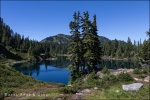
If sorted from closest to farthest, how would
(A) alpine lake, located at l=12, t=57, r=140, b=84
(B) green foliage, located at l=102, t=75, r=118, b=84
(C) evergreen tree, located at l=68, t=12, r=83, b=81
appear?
(B) green foliage, located at l=102, t=75, r=118, b=84 → (C) evergreen tree, located at l=68, t=12, r=83, b=81 → (A) alpine lake, located at l=12, t=57, r=140, b=84

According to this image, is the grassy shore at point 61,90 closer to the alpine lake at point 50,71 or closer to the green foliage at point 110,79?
the green foliage at point 110,79

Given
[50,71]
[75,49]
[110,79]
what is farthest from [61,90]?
[50,71]

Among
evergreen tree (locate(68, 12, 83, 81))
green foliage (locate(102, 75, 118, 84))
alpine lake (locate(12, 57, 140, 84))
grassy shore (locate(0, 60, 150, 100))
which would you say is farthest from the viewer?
alpine lake (locate(12, 57, 140, 84))

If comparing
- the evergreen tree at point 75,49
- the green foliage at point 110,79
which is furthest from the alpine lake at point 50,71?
the green foliage at point 110,79

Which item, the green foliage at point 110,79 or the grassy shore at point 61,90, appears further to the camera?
the green foliage at point 110,79

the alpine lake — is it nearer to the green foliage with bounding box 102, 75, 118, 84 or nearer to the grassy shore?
the green foliage with bounding box 102, 75, 118, 84

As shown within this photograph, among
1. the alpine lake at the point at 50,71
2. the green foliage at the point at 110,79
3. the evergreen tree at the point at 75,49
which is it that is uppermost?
the evergreen tree at the point at 75,49

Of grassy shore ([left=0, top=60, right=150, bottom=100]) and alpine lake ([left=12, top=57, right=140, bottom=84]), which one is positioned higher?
grassy shore ([left=0, top=60, right=150, bottom=100])

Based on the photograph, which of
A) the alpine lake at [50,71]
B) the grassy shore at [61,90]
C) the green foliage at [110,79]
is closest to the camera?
the grassy shore at [61,90]

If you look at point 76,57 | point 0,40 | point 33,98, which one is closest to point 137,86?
point 33,98

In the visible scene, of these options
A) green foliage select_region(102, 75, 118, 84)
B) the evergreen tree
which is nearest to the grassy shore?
green foliage select_region(102, 75, 118, 84)

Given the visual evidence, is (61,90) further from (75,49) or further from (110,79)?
(75,49)

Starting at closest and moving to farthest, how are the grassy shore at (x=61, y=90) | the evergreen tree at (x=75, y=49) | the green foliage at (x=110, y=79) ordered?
the grassy shore at (x=61, y=90), the green foliage at (x=110, y=79), the evergreen tree at (x=75, y=49)

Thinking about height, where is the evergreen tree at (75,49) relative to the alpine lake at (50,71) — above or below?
above
